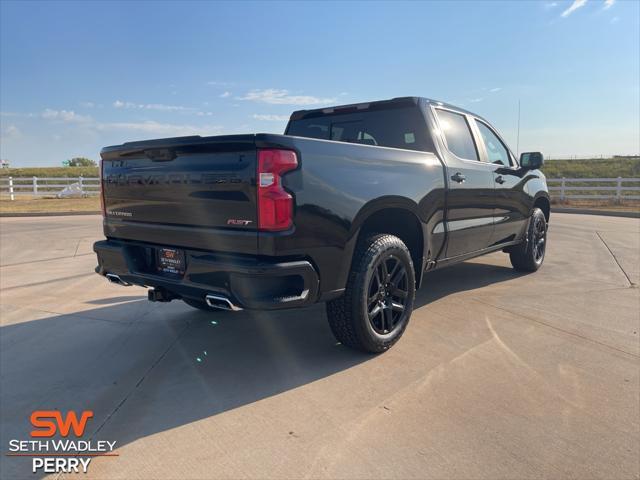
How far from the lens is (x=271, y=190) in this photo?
8.73ft

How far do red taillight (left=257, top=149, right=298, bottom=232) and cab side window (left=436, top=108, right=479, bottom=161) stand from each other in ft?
7.54

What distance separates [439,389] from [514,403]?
436 mm

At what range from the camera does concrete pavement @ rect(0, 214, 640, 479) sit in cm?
226

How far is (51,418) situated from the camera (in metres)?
2.66

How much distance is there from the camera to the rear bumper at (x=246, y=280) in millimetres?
2668

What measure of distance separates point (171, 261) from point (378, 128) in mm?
2372

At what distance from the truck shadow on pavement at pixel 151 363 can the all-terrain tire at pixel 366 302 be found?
0.19 metres

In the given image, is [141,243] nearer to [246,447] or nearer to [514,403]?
[246,447]

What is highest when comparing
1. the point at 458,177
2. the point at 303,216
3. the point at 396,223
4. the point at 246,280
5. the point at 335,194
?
the point at 458,177

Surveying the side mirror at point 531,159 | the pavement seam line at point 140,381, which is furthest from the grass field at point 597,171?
the pavement seam line at point 140,381

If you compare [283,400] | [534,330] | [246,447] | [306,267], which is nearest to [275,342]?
[283,400]

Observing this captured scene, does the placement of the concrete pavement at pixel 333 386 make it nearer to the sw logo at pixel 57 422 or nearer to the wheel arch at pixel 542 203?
the sw logo at pixel 57 422

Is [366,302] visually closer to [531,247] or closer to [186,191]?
[186,191]

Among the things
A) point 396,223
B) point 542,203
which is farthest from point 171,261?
point 542,203
